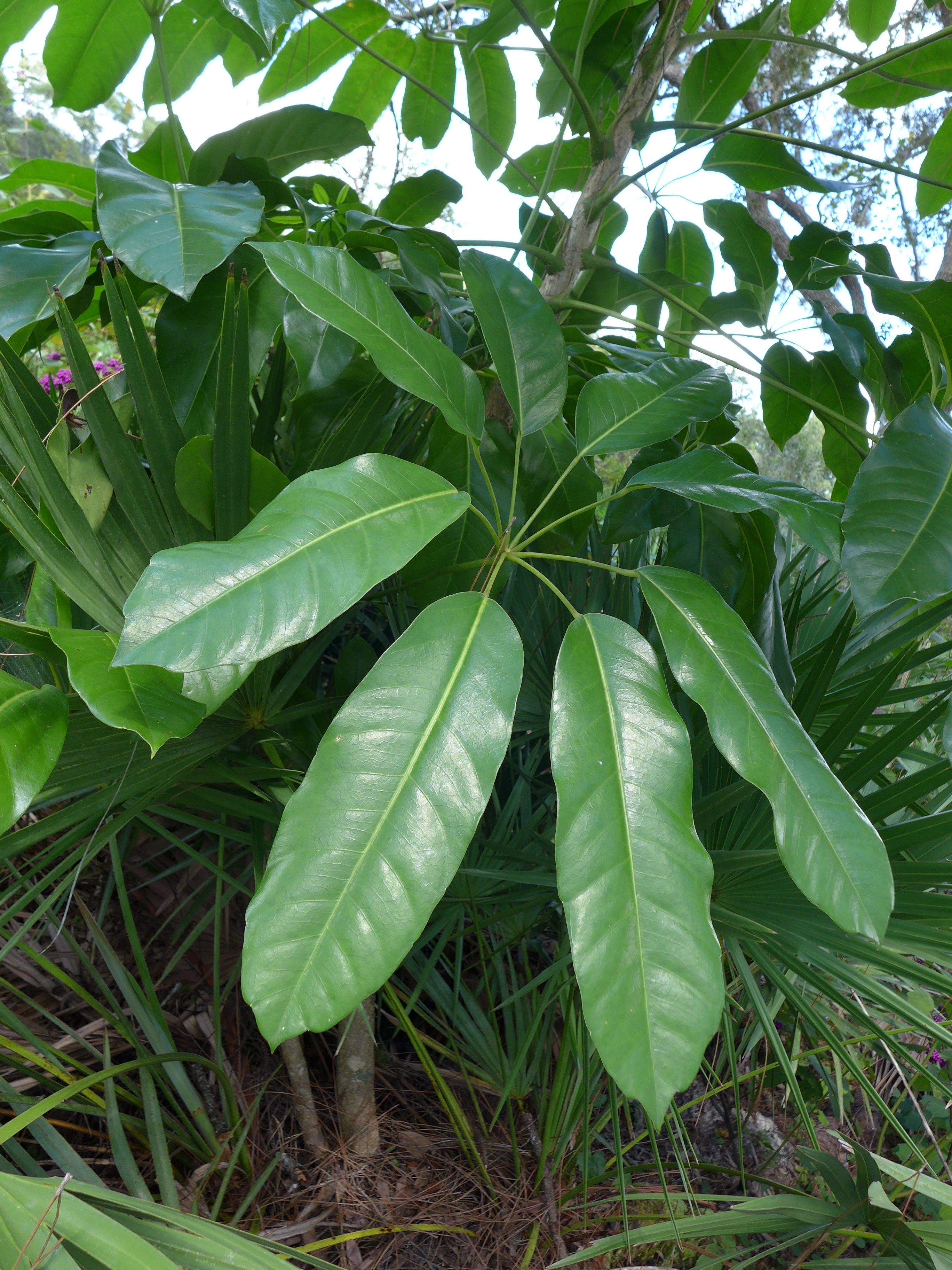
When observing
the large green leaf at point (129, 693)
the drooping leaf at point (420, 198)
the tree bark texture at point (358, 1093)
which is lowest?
the tree bark texture at point (358, 1093)

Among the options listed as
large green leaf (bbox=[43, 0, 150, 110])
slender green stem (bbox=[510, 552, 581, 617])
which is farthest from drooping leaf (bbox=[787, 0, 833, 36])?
slender green stem (bbox=[510, 552, 581, 617])

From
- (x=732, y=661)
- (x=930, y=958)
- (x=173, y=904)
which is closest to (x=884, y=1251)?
(x=930, y=958)

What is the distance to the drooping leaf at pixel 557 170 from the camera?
1132 mm

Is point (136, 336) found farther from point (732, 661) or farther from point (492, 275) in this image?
point (732, 661)

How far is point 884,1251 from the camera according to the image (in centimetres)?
89

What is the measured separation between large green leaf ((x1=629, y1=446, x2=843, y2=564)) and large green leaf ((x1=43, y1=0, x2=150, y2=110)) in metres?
0.81

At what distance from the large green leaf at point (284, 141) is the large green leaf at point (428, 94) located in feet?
0.62

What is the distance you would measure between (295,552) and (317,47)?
3.05ft

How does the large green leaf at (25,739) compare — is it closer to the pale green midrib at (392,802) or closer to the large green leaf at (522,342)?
the pale green midrib at (392,802)

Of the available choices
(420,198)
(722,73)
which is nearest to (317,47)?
(420,198)

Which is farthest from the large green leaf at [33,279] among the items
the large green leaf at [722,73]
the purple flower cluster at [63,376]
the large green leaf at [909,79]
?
the large green leaf at [909,79]

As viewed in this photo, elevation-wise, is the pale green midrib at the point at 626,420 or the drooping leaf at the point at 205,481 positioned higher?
the pale green midrib at the point at 626,420

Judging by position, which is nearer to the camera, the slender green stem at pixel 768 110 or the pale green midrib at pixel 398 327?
the pale green midrib at pixel 398 327

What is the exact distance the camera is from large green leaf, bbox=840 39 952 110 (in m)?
0.92
